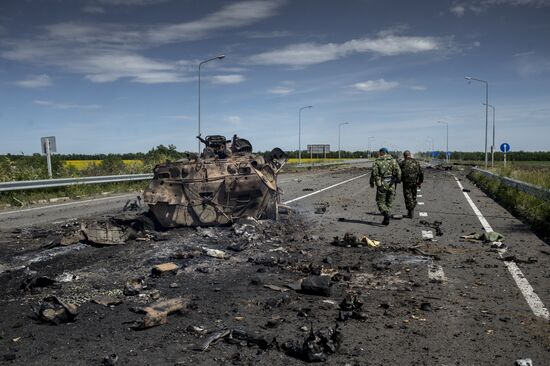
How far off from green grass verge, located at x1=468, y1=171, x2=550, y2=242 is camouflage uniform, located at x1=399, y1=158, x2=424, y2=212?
2.99 meters

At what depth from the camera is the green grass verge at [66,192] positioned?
18219 mm

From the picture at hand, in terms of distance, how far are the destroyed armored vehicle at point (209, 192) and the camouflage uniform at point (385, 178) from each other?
9.21 ft

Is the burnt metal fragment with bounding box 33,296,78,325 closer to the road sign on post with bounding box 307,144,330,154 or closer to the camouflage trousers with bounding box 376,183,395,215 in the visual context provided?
the camouflage trousers with bounding box 376,183,395,215

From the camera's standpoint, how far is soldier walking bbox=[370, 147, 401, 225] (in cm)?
1270

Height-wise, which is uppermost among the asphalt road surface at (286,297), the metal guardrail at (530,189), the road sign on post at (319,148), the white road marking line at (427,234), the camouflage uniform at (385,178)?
the road sign on post at (319,148)

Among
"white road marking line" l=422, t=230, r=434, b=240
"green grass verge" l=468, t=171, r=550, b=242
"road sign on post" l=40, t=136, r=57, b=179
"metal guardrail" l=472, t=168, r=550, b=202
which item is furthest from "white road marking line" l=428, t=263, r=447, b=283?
"road sign on post" l=40, t=136, r=57, b=179

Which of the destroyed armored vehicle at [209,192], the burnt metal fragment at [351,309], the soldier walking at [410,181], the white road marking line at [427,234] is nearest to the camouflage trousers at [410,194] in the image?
the soldier walking at [410,181]

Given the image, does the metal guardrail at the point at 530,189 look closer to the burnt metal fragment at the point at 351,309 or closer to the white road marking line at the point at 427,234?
the white road marking line at the point at 427,234

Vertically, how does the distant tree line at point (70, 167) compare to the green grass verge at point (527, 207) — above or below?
above

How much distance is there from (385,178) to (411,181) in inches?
49.8

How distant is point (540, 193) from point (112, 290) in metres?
12.3

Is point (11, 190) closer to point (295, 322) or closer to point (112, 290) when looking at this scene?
point (112, 290)

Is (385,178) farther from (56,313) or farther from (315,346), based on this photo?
(56,313)

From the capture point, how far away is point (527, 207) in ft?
47.7
